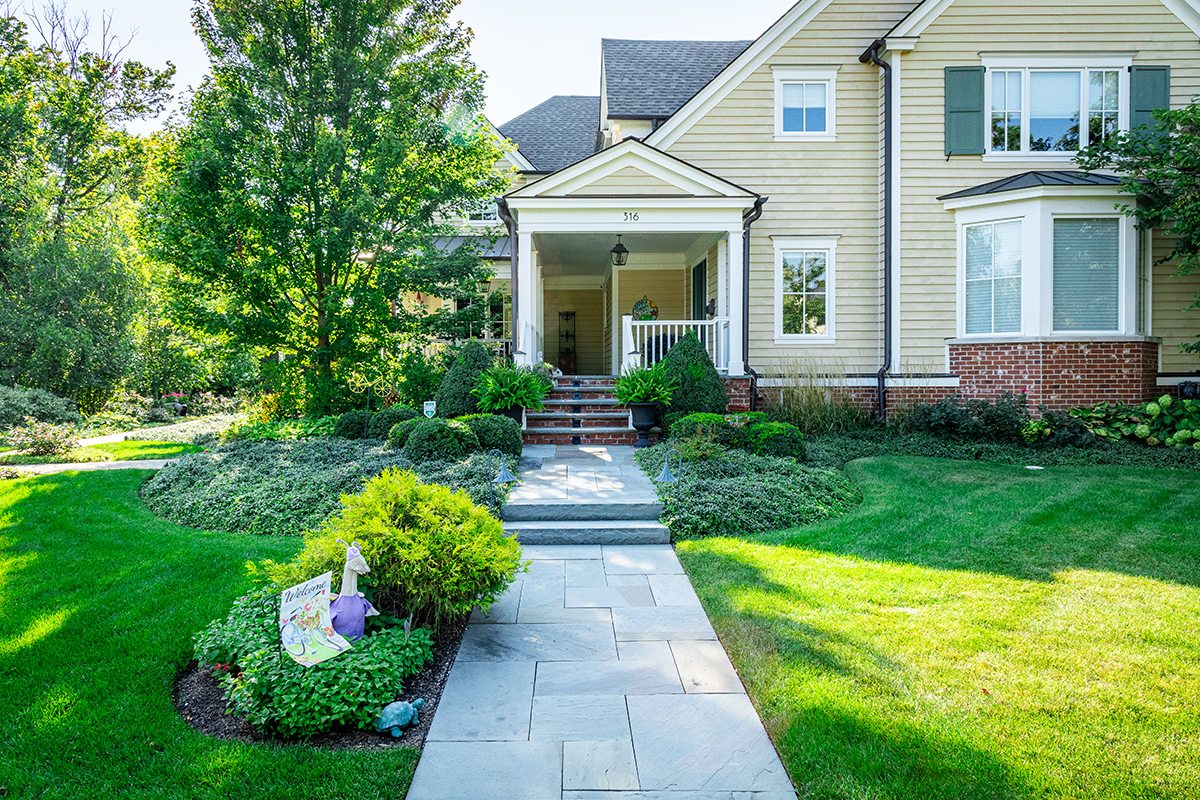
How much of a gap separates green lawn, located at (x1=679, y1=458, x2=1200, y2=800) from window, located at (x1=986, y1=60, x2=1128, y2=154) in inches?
279

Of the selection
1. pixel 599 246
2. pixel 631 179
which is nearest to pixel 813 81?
pixel 631 179

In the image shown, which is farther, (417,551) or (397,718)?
(417,551)

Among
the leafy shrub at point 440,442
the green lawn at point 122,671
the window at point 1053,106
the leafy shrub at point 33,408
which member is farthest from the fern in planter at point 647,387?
the leafy shrub at point 33,408

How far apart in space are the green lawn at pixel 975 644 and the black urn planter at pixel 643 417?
3614 millimetres

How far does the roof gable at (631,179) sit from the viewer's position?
10578mm

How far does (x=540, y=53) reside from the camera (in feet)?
51.0

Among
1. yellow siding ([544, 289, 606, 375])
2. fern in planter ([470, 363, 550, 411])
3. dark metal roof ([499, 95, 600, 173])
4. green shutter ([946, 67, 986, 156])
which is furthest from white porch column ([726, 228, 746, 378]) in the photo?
yellow siding ([544, 289, 606, 375])

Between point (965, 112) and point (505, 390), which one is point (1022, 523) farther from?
point (965, 112)

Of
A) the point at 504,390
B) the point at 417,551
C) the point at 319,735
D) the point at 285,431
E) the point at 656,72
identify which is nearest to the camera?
the point at 319,735

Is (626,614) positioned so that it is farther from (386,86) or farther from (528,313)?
(386,86)

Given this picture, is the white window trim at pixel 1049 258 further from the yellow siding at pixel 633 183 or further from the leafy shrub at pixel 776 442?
the yellow siding at pixel 633 183

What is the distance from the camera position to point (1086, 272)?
398 inches

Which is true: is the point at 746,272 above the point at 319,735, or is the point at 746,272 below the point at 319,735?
above

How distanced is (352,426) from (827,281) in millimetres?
8241
